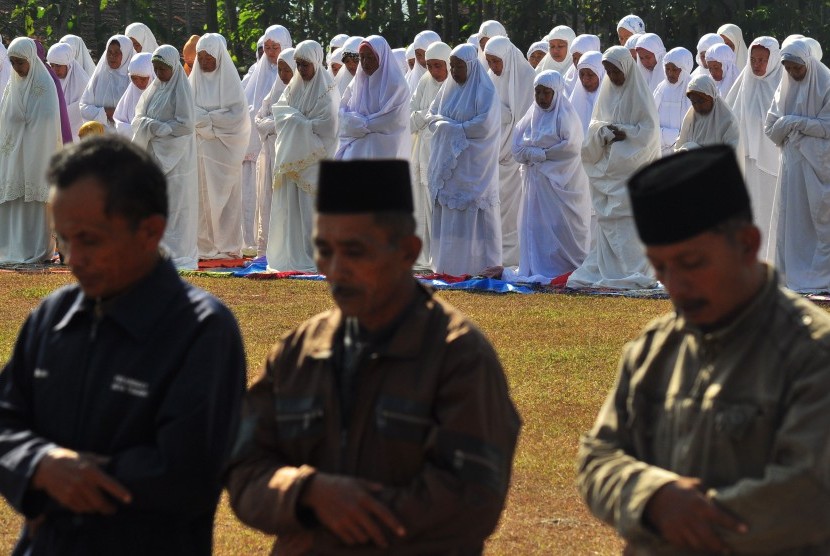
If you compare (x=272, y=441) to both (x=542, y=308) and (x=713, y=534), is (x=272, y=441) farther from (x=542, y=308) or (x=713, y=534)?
(x=542, y=308)

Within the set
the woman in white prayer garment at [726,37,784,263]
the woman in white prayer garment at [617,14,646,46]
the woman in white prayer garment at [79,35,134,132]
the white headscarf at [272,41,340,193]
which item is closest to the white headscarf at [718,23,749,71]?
the woman in white prayer garment at [617,14,646,46]

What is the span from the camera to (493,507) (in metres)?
2.83

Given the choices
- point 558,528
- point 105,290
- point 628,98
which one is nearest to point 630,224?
point 628,98

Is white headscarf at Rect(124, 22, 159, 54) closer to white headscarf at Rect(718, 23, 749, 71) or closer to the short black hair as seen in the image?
white headscarf at Rect(718, 23, 749, 71)

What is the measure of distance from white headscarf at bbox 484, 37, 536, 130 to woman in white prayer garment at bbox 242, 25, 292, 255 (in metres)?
2.68

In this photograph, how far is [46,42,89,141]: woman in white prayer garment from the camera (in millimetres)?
16797

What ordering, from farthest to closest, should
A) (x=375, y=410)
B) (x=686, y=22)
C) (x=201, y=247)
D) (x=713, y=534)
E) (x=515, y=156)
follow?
(x=686, y=22) → (x=201, y=247) → (x=515, y=156) → (x=375, y=410) → (x=713, y=534)

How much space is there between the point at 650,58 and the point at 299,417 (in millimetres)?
13486

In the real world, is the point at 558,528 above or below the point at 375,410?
below

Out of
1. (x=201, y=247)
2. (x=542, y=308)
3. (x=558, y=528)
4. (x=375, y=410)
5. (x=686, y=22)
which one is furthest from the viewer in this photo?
(x=686, y=22)

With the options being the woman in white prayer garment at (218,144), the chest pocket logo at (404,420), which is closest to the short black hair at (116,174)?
the chest pocket logo at (404,420)

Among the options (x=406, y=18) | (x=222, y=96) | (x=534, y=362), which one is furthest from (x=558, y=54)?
(x=406, y=18)

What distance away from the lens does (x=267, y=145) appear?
1537 centimetres

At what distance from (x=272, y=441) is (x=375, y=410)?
0.27 metres
